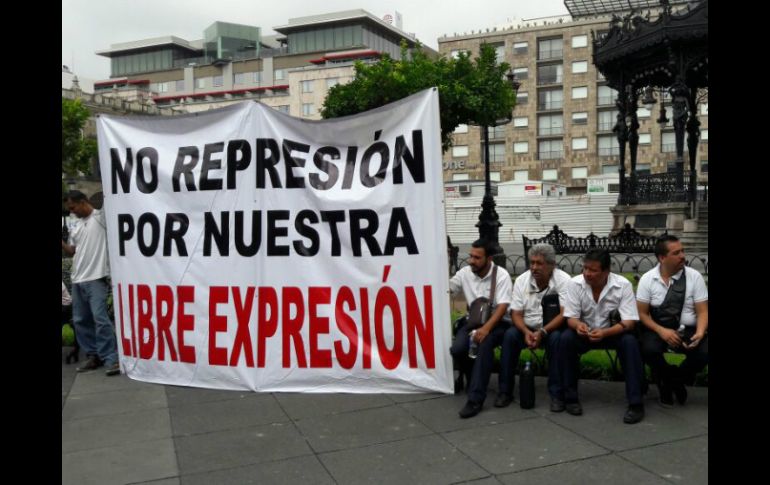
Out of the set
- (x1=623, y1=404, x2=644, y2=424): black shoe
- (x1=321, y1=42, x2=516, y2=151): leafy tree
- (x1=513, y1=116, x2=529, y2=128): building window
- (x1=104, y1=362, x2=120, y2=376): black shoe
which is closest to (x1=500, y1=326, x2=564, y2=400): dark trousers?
(x1=623, y1=404, x2=644, y2=424): black shoe

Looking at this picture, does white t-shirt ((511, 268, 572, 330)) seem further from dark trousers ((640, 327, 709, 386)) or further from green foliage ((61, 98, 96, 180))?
green foliage ((61, 98, 96, 180))

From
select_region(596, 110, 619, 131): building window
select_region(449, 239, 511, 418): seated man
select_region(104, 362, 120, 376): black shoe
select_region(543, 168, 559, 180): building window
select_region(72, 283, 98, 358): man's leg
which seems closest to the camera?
select_region(449, 239, 511, 418): seated man

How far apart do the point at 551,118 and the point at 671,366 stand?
206ft

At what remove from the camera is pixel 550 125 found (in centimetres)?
6600

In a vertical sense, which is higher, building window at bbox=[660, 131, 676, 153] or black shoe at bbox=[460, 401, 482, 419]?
building window at bbox=[660, 131, 676, 153]

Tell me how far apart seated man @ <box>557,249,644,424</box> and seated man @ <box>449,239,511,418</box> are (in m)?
0.51

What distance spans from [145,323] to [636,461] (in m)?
4.08

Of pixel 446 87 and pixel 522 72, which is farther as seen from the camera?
pixel 522 72

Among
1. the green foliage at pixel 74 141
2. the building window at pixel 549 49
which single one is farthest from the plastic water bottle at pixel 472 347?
the building window at pixel 549 49

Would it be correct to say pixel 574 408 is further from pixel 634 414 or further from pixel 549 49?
pixel 549 49

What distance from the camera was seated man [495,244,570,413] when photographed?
568 cm

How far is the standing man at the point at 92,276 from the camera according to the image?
712 cm

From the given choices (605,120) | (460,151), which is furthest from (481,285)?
(460,151)

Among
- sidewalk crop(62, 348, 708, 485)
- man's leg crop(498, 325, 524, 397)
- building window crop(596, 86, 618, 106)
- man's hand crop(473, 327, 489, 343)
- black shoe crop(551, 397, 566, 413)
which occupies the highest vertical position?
building window crop(596, 86, 618, 106)
